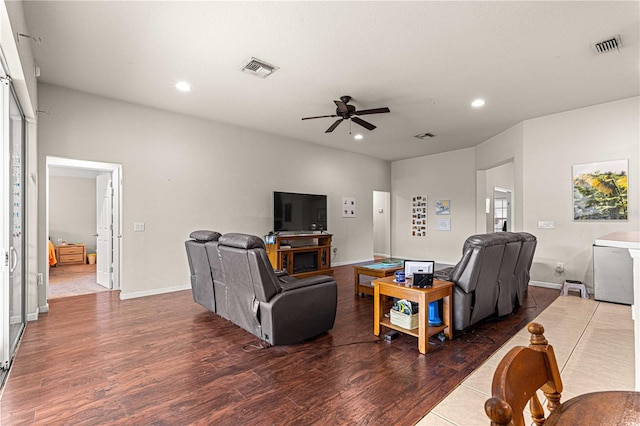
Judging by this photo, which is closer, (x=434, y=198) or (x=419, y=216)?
(x=434, y=198)

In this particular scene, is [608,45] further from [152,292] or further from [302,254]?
[152,292]

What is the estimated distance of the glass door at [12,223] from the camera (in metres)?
2.36

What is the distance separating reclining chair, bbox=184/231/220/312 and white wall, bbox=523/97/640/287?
5273mm

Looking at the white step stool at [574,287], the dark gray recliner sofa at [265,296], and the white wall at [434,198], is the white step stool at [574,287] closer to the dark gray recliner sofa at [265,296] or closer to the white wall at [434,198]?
the white wall at [434,198]

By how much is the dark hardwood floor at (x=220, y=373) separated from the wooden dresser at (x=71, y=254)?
505 centimetres

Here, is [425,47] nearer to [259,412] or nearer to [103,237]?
[259,412]

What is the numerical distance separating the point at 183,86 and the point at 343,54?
2208mm

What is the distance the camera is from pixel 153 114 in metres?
4.85

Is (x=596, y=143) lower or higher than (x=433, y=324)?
higher

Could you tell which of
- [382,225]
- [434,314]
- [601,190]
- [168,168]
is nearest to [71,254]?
[168,168]

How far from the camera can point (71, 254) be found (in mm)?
7617

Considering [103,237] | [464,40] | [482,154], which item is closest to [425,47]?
[464,40]

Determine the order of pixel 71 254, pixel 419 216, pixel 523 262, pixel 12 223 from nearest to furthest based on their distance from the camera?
pixel 12 223 < pixel 523 262 < pixel 71 254 < pixel 419 216

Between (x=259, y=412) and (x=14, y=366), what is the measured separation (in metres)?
2.22
